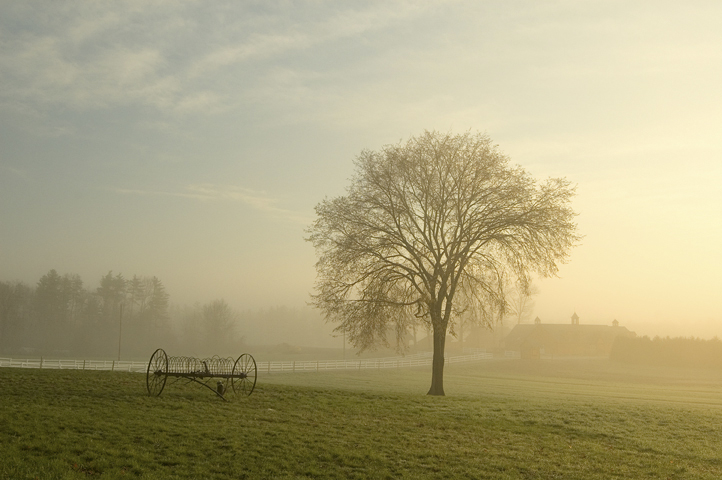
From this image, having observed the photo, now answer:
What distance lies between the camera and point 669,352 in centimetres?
7444

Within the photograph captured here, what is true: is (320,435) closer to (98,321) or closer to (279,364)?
(279,364)

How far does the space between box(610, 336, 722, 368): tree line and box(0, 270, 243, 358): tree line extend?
224 ft

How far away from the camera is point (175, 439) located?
13234 millimetres

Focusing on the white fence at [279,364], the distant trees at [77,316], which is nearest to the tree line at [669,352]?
the white fence at [279,364]

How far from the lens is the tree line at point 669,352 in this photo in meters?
70.3

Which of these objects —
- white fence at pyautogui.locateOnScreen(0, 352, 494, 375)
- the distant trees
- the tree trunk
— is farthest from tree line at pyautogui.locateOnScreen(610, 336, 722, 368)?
the distant trees

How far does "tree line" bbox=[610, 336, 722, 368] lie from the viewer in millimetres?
70312

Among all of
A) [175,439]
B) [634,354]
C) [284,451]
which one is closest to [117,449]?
[175,439]

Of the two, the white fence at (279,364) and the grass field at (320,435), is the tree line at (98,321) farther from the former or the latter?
the grass field at (320,435)

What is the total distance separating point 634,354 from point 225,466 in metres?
78.4

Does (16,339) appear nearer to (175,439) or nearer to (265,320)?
(265,320)

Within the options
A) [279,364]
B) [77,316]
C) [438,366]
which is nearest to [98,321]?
[77,316]

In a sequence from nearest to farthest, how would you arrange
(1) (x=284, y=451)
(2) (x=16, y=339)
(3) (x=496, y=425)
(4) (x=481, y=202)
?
(1) (x=284, y=451) < (3) (x=496, y=425) < (4) (x=481, y=202) < (2) (x=16, y=339)

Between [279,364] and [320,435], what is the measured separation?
42.1 meters
